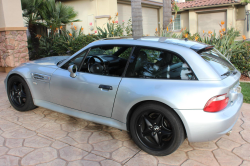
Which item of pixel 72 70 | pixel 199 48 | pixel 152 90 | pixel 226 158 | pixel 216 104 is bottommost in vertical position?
pixel 226 158

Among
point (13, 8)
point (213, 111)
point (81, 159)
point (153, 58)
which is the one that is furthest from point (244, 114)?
point (13, 8)

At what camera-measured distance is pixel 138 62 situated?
3168 millimetres

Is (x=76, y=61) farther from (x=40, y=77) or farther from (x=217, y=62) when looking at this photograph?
(x=217, y=62)

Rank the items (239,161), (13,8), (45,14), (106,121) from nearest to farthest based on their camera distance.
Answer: (239,161), (106,121), (13,8), (45,14)

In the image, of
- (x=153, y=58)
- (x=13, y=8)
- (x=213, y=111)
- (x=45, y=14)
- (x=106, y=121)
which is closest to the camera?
(x=213, y=111)

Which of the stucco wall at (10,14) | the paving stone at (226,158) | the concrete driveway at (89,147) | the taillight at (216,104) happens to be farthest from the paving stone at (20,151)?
the stucco wall at (10,14)

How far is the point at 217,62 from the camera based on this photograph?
10.3 ft

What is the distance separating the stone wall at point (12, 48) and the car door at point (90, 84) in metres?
5.63

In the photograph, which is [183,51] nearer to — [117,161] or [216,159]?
[216,159]

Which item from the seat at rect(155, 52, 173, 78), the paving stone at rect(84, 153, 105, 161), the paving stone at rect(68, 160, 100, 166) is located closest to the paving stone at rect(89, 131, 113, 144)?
the paving stone at rect(84, 153, 105, 161)

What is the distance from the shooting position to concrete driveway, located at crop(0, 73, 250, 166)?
9.64ft

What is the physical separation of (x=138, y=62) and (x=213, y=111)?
114 cm

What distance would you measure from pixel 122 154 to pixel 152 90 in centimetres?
97

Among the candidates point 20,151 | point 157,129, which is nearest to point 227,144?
point 157,129
